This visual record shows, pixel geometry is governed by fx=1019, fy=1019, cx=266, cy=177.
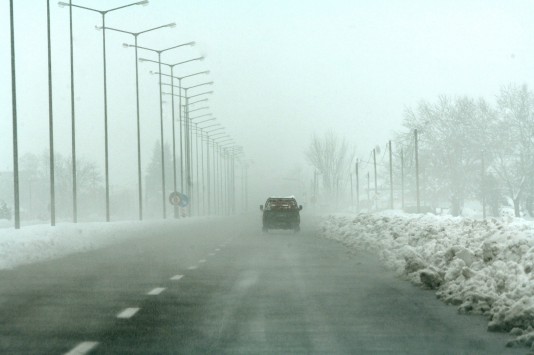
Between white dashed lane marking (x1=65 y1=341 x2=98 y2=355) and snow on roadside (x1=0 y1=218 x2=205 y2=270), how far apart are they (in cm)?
1389

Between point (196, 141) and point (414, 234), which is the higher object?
point (196, 141)

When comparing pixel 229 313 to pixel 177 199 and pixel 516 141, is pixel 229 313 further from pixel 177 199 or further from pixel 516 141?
pixel 516 141

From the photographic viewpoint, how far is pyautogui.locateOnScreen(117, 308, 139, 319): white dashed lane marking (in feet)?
41.0

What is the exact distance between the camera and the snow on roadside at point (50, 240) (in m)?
25.2

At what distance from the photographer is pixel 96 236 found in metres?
37.2

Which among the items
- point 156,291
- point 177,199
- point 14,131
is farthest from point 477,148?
point 156,291

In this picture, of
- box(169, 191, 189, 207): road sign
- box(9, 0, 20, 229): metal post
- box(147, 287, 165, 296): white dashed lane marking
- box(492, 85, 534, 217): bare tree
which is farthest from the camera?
box(492, 85, 534, 217): bare tree

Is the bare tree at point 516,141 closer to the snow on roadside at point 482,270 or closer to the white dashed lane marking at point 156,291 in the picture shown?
the snow on roadside at point 482,270

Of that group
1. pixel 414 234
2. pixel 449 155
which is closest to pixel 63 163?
pixel 449 155

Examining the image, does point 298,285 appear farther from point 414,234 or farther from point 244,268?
point 414,234

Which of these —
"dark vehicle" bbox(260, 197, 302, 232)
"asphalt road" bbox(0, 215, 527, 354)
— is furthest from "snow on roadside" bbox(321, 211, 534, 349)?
"dark vehicle" bbox(260, 197, 302, 232)

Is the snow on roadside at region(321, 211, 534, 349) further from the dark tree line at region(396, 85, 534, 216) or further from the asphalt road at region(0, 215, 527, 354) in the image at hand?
the dark tree line at region(396, 85, 534, 216)

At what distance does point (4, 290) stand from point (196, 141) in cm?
10846

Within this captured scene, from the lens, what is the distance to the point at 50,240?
96.8 ft
